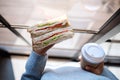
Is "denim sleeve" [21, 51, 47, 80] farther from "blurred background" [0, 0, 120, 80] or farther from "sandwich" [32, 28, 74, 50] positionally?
"blurred background" [0, 0, 120, 80]

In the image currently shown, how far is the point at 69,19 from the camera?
171cm

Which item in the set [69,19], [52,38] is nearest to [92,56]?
[52,38]

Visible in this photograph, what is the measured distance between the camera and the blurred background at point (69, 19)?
1475mm

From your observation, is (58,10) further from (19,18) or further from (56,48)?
(56,48)

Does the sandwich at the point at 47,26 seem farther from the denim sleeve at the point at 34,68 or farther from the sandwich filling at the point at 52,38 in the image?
the denim sleeve at the point at 34,68

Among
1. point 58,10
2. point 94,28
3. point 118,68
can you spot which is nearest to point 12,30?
point 58,10

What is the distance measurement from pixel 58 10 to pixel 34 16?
0.24m

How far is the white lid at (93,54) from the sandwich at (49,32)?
0.13 meters

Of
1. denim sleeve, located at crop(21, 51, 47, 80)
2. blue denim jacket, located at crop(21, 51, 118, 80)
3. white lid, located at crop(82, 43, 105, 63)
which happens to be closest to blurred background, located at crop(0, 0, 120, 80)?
white lid, located at crop(82, 43, 105, 63)

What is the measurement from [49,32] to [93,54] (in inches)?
9.2

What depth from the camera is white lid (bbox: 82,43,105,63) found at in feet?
3.08

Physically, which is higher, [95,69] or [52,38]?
[52,38]

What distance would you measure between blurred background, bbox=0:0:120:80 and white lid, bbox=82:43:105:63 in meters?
0.22

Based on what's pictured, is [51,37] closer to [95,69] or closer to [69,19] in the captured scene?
[95,69]
